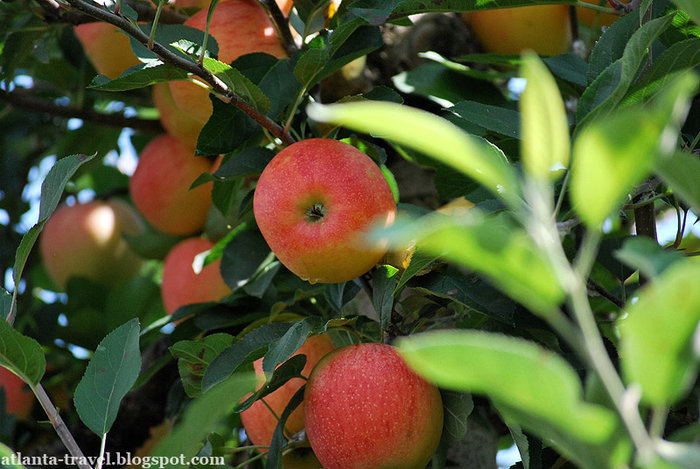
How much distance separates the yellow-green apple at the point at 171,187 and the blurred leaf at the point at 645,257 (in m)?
1.07

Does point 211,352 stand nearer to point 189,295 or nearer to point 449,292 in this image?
point 449,292

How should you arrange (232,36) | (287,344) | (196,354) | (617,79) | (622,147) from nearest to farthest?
(622,147) → (617,79) → (287,344) → (196,354) → (232,36)

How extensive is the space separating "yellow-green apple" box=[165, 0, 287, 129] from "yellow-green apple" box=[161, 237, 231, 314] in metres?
0.30

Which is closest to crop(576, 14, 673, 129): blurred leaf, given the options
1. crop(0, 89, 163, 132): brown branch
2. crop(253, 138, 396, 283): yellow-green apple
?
crop(253, 138, 396, 283): yellow-green apple

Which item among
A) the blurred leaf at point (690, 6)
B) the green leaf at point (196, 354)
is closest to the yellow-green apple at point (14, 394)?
the green leaf at point (196, 354)

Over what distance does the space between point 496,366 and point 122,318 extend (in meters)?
1.22

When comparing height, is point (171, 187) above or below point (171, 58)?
below

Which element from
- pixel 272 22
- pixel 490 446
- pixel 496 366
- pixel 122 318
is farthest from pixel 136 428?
pixel 496 366

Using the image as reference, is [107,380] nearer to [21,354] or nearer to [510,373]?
[21,354]

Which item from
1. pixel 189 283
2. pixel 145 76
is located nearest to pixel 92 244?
pixel 189 283

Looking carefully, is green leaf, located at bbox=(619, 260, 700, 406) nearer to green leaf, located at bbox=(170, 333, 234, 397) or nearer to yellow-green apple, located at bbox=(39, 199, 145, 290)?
green leaf, located at bbox=(170, 333, 234, 397)

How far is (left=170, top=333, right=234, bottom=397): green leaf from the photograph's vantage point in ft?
2.78

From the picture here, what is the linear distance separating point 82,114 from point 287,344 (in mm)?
887

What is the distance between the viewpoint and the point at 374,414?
710 millimetres
